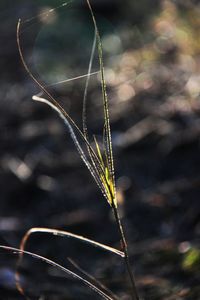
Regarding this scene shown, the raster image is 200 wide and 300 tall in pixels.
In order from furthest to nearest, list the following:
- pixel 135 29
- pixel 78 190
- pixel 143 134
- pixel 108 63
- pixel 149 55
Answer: pixel 135 29
pixel 108 63
pixel 149 55
pixel 143 134
pixel 78 190

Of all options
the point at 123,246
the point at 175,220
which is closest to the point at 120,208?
the point at 175,220

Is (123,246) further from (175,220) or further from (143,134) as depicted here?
(143,134)

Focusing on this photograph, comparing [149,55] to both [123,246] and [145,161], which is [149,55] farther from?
[123,246]

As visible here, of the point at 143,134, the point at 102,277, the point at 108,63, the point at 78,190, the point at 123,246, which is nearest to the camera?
the point at 123,246

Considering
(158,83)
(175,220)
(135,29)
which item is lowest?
(175,220)

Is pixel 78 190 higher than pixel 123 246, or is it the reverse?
pixel 78 190

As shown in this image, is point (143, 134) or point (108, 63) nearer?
point (143, 134)
